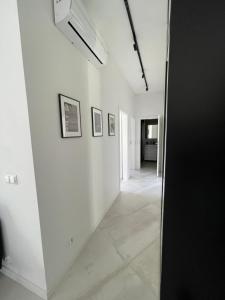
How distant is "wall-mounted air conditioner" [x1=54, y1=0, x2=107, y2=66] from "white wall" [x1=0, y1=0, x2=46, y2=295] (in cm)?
43

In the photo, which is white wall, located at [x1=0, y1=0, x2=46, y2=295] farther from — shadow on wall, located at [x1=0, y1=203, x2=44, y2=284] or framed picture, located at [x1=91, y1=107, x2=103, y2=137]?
framed picture, located at [x1=91, y1=107, x2=103, y2=137]

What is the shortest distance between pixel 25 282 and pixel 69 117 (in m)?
1.70

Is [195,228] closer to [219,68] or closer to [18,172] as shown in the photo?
[219,68]

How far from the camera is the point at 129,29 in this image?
84.5 inches

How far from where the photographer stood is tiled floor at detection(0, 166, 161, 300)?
1.40 m

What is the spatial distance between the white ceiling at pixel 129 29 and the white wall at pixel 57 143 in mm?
590

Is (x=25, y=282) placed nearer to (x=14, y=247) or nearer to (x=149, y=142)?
(x=14, y=247)

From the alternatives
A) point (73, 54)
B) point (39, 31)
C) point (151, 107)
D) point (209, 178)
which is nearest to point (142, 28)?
point (73, 54)

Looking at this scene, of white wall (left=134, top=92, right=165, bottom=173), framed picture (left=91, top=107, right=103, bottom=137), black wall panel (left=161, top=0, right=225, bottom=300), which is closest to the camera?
black wall panel (left=161, top=0, right=225, bottom=300)

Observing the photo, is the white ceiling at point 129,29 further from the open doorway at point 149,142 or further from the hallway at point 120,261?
the open doorway at point 149,142

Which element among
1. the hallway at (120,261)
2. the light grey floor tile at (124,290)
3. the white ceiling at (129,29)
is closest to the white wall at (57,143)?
the hallway at (120,261)

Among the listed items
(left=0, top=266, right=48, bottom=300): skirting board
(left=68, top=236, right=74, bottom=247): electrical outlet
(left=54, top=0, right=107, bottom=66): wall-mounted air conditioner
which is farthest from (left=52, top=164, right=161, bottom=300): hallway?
(left=54, top=0, right=107, bottom=66): wall-mounted air conditioner

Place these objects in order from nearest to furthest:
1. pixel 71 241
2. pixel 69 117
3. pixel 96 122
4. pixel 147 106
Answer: pixel 69 117, pixel 71 241, pixel 96 122, pixel 147 106

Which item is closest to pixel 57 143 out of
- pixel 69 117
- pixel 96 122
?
pixel 69 117
